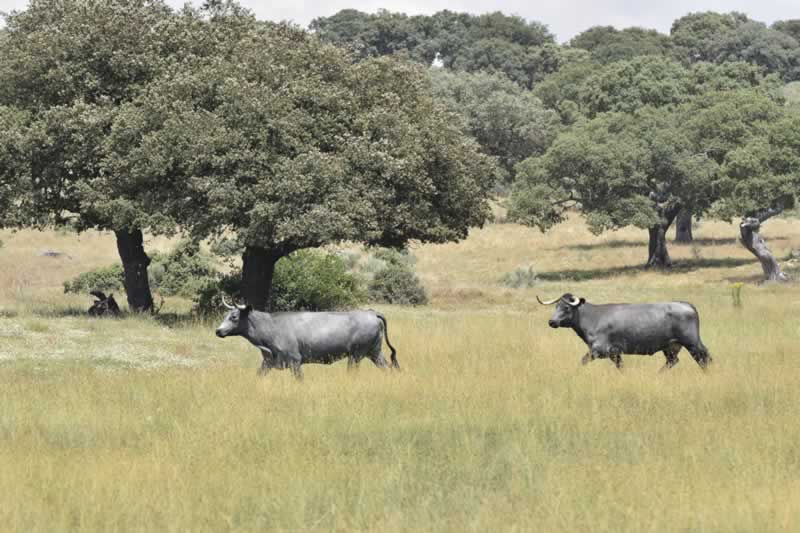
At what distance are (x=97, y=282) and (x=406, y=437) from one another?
35.0 m

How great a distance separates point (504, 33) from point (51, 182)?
137052 millimetres

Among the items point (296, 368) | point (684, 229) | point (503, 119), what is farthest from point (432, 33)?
point (296, 368)

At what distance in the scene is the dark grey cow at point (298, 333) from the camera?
60.2ft

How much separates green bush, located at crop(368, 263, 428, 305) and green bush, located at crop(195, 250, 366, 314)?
12.1 ft

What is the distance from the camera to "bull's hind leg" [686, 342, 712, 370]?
19172 mm

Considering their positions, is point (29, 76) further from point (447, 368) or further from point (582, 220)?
point (582, 220)

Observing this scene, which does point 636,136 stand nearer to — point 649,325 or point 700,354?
point 700,354

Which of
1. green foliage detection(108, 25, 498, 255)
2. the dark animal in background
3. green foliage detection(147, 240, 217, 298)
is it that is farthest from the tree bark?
the dark animal in background

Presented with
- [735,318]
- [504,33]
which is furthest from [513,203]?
[504,33]

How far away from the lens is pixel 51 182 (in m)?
32.0

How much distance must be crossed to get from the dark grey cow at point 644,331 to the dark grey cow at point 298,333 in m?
3.62

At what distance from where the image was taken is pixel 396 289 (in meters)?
42.3

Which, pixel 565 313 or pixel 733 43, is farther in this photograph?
pixel 733 43

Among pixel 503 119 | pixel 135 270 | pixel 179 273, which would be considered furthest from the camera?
pixel 503 119
